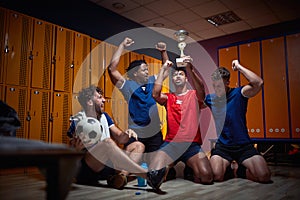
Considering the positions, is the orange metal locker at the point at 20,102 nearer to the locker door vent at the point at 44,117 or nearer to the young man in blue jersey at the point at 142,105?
the locker door vent at the point at 44,117

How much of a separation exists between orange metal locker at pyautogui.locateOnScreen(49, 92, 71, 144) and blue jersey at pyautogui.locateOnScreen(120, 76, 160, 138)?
1077 mm

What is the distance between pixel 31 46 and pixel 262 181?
9.81 feet

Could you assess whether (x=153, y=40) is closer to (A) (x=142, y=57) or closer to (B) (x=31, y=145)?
(A) (x=142, y=57)

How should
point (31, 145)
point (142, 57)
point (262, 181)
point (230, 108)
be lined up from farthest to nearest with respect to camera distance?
point (142, 57), point (230, 108), point (262, 181), point (31, 145)

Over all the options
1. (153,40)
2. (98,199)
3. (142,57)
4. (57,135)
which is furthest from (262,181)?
(153,40)

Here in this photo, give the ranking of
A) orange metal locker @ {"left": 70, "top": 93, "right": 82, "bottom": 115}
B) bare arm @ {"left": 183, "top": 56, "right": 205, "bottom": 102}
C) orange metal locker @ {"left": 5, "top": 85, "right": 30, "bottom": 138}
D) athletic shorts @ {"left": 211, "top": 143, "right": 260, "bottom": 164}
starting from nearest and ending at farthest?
1. bare arm @ {"left": 183, "top": 56, "right": 205, "bottom": 102}
2. athletic shorts @ {"left": 211, "top": 143, "right": 260, "bottom": 164}
3. orange metal locker @ {"left": 5, "top": 85, "right": 30, "bottom": 138}
4. orange metal locker @ {"left": 70, "top": 93, "right": 82, "bottom": 115}

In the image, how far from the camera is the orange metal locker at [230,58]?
467 centimetres

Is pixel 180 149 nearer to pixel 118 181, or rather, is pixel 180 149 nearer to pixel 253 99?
pixel 118 181

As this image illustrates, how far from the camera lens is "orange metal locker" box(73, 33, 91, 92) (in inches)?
149

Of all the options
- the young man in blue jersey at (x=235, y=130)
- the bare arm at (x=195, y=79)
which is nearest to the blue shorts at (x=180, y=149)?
the young man in blue jersey at (x=235, y=130)

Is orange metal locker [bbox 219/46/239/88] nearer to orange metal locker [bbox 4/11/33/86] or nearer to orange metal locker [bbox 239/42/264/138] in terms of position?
orange metal locker [bbox 239/42/264/138]

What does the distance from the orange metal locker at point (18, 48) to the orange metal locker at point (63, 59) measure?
0.37 meters

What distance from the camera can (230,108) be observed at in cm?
283

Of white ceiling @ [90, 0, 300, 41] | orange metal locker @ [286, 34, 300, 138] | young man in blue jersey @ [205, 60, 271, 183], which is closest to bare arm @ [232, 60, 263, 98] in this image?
young man in blue jersey @ [205, 60, 271, 183]
